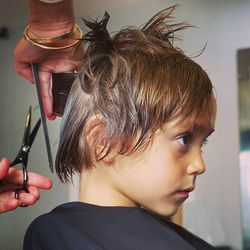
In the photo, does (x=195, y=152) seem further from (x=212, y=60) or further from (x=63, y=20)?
(x=212, y=60)

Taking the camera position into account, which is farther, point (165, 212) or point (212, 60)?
point (212, 60)

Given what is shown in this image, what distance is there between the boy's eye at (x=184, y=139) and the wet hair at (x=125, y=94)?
29 mm

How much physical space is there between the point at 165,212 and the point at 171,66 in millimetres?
228

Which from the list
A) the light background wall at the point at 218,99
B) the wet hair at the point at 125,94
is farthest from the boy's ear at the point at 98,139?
the light background wall at the point at 218,99

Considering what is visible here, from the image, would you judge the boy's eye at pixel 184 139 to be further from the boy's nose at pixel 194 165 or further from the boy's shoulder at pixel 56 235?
the boy's shoulder at pixel 56 235

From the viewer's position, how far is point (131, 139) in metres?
0.66

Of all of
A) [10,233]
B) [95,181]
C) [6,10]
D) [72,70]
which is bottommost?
[10,233]

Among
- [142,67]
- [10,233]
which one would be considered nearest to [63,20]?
[142,67]

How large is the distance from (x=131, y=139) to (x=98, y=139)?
55 mm

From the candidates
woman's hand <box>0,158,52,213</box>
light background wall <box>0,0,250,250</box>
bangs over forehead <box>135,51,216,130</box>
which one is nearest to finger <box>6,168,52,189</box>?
woman's hand <box>0,158,52,213</box>

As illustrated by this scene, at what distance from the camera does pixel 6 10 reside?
1.66 metres

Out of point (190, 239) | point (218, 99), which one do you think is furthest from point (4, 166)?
point (218, 99)

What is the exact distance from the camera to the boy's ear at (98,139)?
2.20 ft

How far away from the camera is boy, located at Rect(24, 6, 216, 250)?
64 centimetres
